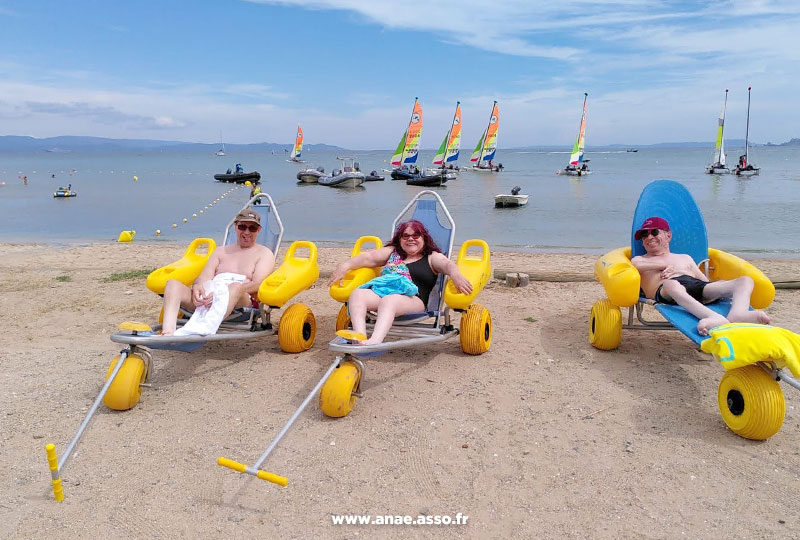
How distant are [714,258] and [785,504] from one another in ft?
9.33

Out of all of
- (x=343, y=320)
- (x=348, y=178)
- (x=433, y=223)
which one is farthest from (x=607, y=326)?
(x=348, y=178)

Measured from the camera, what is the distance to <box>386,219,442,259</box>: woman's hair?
15.3ft

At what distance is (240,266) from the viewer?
473 cm

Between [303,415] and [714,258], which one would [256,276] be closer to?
[303,415]

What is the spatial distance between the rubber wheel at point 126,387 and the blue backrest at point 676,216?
3970 millimetres

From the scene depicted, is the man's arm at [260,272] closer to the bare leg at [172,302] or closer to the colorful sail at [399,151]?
the bare leg at [172,302]

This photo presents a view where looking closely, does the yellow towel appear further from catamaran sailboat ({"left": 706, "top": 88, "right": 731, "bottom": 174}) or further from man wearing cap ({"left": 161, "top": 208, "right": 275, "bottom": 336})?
catamaran sailboat ({"left": 706, "top": 88, "right": 731, "bottom": 174})

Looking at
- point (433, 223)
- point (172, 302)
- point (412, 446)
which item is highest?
point (433, 223)

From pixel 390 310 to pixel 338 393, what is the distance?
0.81m

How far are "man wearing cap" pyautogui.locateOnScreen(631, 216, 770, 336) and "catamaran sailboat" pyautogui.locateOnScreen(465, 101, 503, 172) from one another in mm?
39807

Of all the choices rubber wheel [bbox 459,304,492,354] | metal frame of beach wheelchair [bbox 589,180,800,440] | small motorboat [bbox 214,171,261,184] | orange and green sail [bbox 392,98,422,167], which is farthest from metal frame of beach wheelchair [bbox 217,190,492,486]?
small motorboat [bbox 214,171,261,184]

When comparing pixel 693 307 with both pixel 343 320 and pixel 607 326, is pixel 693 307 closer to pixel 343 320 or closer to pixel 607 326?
pixel 607 326

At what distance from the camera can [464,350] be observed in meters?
4.56

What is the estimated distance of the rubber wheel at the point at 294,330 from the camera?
4570mm
